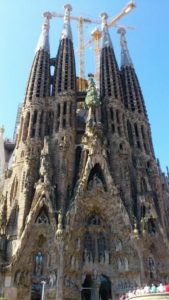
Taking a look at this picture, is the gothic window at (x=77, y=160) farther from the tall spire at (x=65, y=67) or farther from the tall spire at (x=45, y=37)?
the tall spire at (x=45, y=37)

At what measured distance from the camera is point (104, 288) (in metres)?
28.2

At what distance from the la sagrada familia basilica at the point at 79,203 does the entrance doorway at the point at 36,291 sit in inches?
2.7

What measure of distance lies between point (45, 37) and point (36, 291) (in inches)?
1243

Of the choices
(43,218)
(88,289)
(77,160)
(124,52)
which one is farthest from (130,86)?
(88,289)

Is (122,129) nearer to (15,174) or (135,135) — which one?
(135,135)

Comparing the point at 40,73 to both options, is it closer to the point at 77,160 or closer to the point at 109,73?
the point at 109,73

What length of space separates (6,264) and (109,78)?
2494 centimetres

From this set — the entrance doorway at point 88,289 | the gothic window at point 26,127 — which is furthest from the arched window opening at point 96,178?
the gothic window at point 26,127

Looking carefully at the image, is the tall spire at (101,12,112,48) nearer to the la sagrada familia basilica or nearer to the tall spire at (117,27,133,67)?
the tall spire at (117,27,133,67)

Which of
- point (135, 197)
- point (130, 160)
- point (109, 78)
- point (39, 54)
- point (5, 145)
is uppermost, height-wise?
point (39, 54)

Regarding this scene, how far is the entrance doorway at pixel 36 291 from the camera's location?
2546 cm

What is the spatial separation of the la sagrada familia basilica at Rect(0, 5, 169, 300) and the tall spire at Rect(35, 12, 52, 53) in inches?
224

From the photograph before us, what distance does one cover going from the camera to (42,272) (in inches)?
1020

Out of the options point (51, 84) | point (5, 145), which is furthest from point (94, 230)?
point (5, 145)
